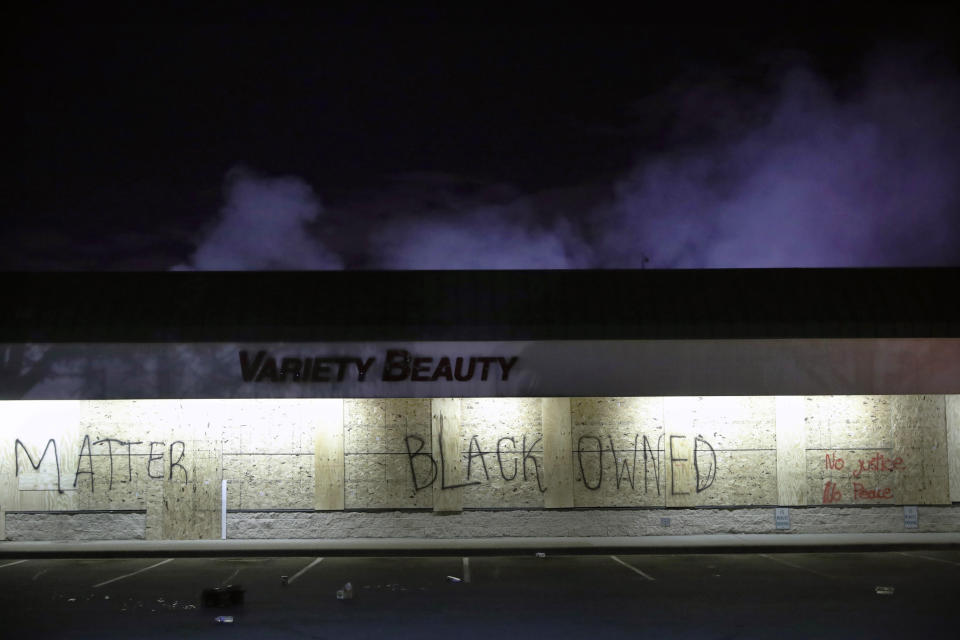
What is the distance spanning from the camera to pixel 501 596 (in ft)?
37.7

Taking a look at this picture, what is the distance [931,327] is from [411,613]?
42.9ft

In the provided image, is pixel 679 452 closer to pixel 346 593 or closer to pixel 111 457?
pixel 346 593

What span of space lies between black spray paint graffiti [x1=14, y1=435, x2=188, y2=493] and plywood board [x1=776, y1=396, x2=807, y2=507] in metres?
12.4

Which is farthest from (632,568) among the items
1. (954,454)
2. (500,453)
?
(954,454)

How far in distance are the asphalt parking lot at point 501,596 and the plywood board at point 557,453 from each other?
1929mm

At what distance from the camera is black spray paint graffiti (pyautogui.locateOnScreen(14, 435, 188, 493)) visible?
17469 mm

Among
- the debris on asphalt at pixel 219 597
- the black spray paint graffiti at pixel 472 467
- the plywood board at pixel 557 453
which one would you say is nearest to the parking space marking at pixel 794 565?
the plywood board at pixel 557 453

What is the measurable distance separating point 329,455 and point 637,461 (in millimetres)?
6429

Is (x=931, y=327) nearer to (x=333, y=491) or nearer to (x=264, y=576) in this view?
(x=333, y=491)

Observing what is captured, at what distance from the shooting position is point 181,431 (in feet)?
57.6

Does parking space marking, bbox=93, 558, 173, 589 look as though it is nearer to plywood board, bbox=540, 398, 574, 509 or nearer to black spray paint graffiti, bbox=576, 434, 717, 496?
plywood board, bbox=540, 398, 574, 509

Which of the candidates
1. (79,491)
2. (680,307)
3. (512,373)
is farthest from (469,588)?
(79,491)

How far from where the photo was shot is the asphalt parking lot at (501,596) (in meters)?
9.36

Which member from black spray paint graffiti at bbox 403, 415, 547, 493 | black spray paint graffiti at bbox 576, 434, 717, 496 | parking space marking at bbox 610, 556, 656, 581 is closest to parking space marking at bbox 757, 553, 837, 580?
black spray paint graffiti at bbox 576, 434, 717, 496
